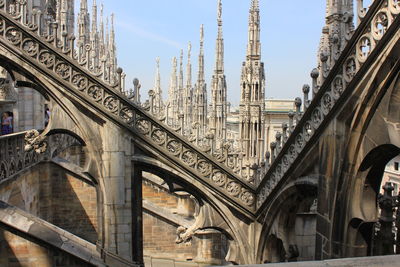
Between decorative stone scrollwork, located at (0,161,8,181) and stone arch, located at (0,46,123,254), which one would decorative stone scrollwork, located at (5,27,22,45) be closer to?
stone arch, located at (0,46,123,254)

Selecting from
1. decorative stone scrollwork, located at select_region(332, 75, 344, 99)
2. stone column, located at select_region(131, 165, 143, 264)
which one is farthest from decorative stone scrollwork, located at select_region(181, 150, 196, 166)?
decorative stone scrollwork, located at select_region(332, 75, 344, 99)

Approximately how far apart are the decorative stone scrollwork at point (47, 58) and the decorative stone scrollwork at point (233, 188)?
13.5ft

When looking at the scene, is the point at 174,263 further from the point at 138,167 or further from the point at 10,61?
the point at 10,61

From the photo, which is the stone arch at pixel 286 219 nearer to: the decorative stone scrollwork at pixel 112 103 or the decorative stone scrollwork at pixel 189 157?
the decorative stone scrollwork at pixel 189 157

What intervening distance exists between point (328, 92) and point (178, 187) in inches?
155

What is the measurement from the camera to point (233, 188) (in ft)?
26.8

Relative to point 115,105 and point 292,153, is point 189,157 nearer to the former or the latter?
point 115,105

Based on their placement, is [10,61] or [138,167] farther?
[138,167]

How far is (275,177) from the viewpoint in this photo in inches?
292

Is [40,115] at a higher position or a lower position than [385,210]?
higher

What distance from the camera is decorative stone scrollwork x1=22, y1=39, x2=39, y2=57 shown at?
305 inches

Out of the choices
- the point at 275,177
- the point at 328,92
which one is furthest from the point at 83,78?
the point at 328,92

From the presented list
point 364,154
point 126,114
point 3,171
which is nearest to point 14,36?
point 126,114

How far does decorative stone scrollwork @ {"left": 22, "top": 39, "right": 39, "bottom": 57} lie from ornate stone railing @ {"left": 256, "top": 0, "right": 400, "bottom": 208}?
4.91 m
